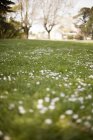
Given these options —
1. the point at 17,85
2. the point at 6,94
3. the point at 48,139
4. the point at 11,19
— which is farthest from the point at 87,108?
the point at 11,19

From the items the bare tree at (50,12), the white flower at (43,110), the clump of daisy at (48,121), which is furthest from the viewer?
the bare tree at (50,12)

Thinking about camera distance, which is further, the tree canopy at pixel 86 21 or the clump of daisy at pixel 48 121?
the tree canopy at pixel 86 21

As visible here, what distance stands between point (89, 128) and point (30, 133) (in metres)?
1.03

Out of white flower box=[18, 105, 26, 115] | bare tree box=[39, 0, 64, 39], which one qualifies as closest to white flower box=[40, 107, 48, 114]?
white flower box=[18, 105, 26, 115]

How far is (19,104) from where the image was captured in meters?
5.25

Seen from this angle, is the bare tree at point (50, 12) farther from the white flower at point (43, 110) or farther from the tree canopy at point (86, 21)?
the white flower at point (43, 110)

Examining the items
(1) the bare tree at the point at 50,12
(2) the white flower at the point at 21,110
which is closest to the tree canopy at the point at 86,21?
(1) the bare tree at the point at 50,12

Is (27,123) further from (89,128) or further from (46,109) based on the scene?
(89,128)

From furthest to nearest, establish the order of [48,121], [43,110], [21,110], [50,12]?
[50,12], [21,110], [43,110], [48,121]

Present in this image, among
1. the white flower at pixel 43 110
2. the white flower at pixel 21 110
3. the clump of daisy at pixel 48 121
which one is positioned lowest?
the clump of daisy at pixel 48 121

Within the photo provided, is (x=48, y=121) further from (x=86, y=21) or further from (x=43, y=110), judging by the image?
(x=86, y=21)

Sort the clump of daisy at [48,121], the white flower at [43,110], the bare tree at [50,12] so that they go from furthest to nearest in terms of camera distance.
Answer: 1. the bare tree at [50,12]
2. the white flower at [43,110]
3. the clump of daisy at [48,121]

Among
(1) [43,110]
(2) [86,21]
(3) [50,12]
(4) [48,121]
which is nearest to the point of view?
(4) [48,121]

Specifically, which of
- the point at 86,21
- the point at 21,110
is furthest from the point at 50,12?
the point at 21,110
